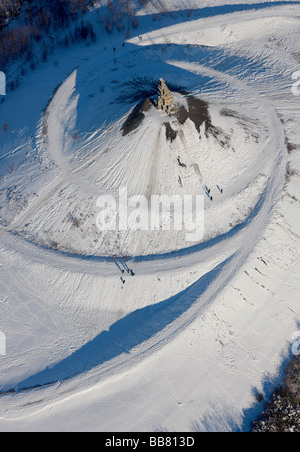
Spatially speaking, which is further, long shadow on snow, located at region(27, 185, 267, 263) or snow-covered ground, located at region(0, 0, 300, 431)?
long shadow on snow, located at region(27, 185, 267, 263)

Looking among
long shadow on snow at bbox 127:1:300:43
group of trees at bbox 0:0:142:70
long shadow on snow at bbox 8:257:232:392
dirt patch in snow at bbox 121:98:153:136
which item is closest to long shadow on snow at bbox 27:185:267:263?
long shadow on snow at bbox 8:257:232:392

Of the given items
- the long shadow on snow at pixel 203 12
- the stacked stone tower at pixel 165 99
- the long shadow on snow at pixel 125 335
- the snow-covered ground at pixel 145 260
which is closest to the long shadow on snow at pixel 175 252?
the snow-covered ground at pixel 145 260

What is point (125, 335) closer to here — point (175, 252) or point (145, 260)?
point (145, 260)

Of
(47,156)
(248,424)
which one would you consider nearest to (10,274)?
(47,156)

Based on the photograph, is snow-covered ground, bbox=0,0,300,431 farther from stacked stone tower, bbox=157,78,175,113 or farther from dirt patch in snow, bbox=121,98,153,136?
stacked stone tower, bbox=157,78,175,113

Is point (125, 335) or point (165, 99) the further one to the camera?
point (165, 99)

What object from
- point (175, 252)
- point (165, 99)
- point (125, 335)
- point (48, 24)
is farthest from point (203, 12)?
point (125, 335)
